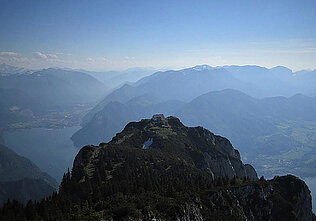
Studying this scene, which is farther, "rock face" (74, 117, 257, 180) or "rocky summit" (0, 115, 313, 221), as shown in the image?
"rock face" (74, 117, 257, 180)

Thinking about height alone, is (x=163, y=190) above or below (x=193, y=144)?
above

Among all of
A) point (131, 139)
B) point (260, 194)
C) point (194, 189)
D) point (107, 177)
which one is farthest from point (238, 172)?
point (107, 177)

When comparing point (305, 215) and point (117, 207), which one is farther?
point (305, 215)

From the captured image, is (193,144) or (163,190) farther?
(193,144)

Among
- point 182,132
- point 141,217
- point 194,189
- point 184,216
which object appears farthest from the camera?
point 182,132

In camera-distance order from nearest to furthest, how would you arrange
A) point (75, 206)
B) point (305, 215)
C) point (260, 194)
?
1. point (75, 206)
2. point (260, 194)
3. point (305, 215)

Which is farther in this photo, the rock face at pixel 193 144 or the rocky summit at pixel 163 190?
the rock face at pixel 193 144

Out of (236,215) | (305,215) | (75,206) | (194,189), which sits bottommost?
(305,215)

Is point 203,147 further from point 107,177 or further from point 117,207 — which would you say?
point 117,207
